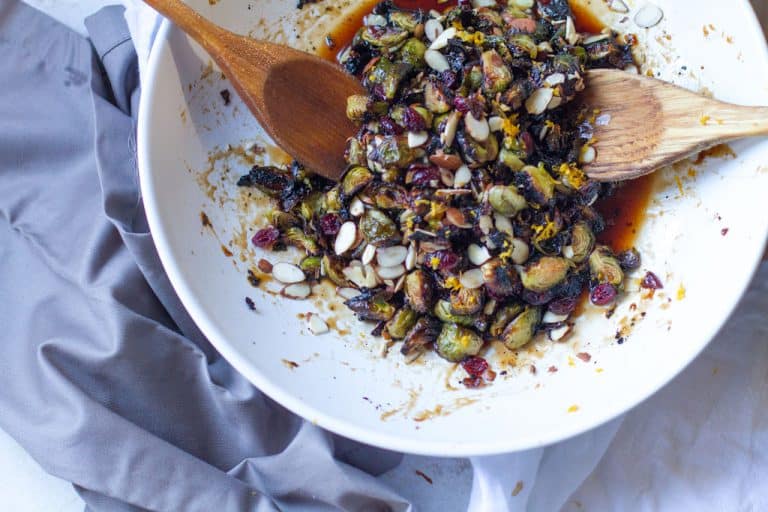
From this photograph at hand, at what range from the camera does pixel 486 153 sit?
4.65 ft

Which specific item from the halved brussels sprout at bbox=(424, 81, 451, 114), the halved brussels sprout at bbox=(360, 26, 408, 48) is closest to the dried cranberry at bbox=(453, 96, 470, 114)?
the halved brussels sprout at bbox=(424, 81, 451, 114)

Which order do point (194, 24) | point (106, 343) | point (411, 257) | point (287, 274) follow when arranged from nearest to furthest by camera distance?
point (194, 24) → point (411, 257) → point (287, 274) → point (106, 343)

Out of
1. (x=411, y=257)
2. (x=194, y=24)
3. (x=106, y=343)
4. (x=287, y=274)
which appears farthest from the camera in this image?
(x=106, y=343)

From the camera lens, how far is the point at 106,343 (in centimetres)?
171

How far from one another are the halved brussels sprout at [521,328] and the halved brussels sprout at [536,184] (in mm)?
228

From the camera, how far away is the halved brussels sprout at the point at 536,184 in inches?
55.8

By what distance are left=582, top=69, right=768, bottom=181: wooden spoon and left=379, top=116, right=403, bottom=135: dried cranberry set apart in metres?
0.38

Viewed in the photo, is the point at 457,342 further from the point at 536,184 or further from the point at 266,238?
the point at 266,238

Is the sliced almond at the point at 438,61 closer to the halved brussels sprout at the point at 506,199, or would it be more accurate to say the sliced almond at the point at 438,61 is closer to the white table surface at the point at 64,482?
the halved brussels sprout at the point at 506,199

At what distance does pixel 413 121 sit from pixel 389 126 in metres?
0.06

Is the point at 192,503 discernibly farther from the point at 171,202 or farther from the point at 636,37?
the point at 636,37

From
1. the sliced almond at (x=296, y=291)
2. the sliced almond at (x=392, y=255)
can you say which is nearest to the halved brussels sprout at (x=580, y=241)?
the sliced almond at (x=392, y=255)

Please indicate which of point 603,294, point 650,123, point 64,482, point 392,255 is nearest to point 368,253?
point 392,255

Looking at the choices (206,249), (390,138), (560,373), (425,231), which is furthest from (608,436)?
(206,249)
